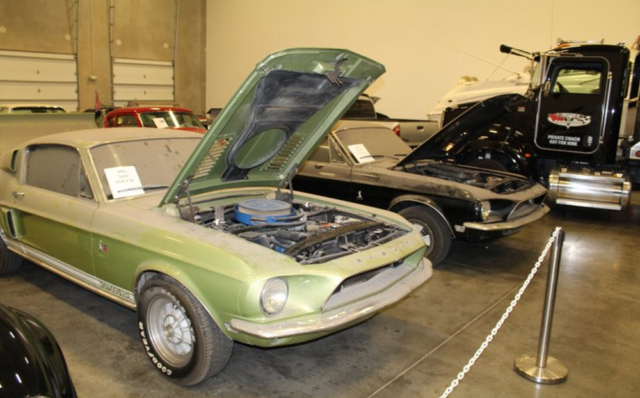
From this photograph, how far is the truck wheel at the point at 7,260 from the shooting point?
4691 mm

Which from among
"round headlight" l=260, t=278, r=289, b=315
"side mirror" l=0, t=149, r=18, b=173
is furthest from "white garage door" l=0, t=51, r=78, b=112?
"round headlight" l=260, t=278, r=289, b=315

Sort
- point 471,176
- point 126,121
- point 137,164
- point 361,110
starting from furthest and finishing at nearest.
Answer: point 361,110 < point 126,121 < point 471,176 < point 137,164

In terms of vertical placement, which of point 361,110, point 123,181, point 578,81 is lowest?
point 123,181

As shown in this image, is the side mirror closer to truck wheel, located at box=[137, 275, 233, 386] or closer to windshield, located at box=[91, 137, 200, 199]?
windshield, located at box=[91, 137, 200, 199]

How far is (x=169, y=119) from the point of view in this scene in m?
10.1

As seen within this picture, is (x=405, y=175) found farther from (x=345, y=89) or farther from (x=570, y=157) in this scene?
(x=570, y=157)

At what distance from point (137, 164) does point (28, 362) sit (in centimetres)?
198

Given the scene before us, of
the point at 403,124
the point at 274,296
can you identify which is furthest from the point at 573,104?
the point at 274,296

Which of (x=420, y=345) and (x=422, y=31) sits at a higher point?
(x=422, y=31)

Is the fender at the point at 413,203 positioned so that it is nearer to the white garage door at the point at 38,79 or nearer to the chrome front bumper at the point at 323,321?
the chrome front bumper at the point at 323,321

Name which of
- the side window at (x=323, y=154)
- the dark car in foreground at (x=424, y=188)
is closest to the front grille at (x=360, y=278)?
the dark car in foreground at (x=424, y=188)

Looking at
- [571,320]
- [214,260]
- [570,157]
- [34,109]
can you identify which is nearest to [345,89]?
[214,260]

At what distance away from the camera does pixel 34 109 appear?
11.0m

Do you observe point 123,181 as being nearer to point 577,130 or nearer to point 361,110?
point 577,130
